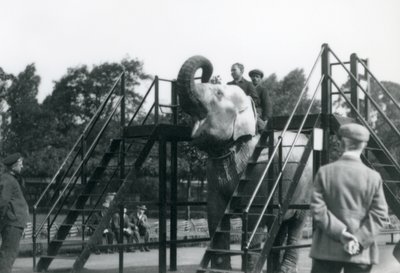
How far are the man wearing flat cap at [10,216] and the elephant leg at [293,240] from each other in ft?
15.0

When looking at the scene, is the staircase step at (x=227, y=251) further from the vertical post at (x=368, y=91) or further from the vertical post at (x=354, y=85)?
the vertical post at (x=368, y=91)

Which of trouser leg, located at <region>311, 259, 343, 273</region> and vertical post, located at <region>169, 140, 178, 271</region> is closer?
trouser leg, located at <region>311, 259, 343, 273</region>

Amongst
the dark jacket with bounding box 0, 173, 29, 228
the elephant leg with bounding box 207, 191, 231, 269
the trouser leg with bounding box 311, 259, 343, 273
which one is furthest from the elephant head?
the trouser leg with bounding box 311, 259, 343, 273

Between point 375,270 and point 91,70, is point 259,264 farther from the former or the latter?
point 91,70

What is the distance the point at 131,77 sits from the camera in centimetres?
6184

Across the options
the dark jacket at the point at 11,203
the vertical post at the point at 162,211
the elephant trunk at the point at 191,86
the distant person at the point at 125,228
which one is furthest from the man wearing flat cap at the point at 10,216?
the distant person at the point at 125,228

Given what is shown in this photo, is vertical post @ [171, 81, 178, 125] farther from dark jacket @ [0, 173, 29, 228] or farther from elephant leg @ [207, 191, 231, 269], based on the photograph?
dark jacket @ [0, 173, 29, 228]

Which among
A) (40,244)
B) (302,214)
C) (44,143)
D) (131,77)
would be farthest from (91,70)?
(302,214)

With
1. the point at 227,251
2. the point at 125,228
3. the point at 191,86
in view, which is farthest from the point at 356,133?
the point at 125,228

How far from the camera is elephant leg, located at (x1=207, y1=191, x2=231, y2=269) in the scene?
1040cm

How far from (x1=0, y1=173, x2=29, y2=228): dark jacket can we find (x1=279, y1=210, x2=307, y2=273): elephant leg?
4594 mm

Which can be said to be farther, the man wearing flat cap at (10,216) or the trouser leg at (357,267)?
the man wearing flat cap at (10,216)

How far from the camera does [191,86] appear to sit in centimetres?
1045

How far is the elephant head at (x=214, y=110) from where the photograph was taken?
34.8ft
